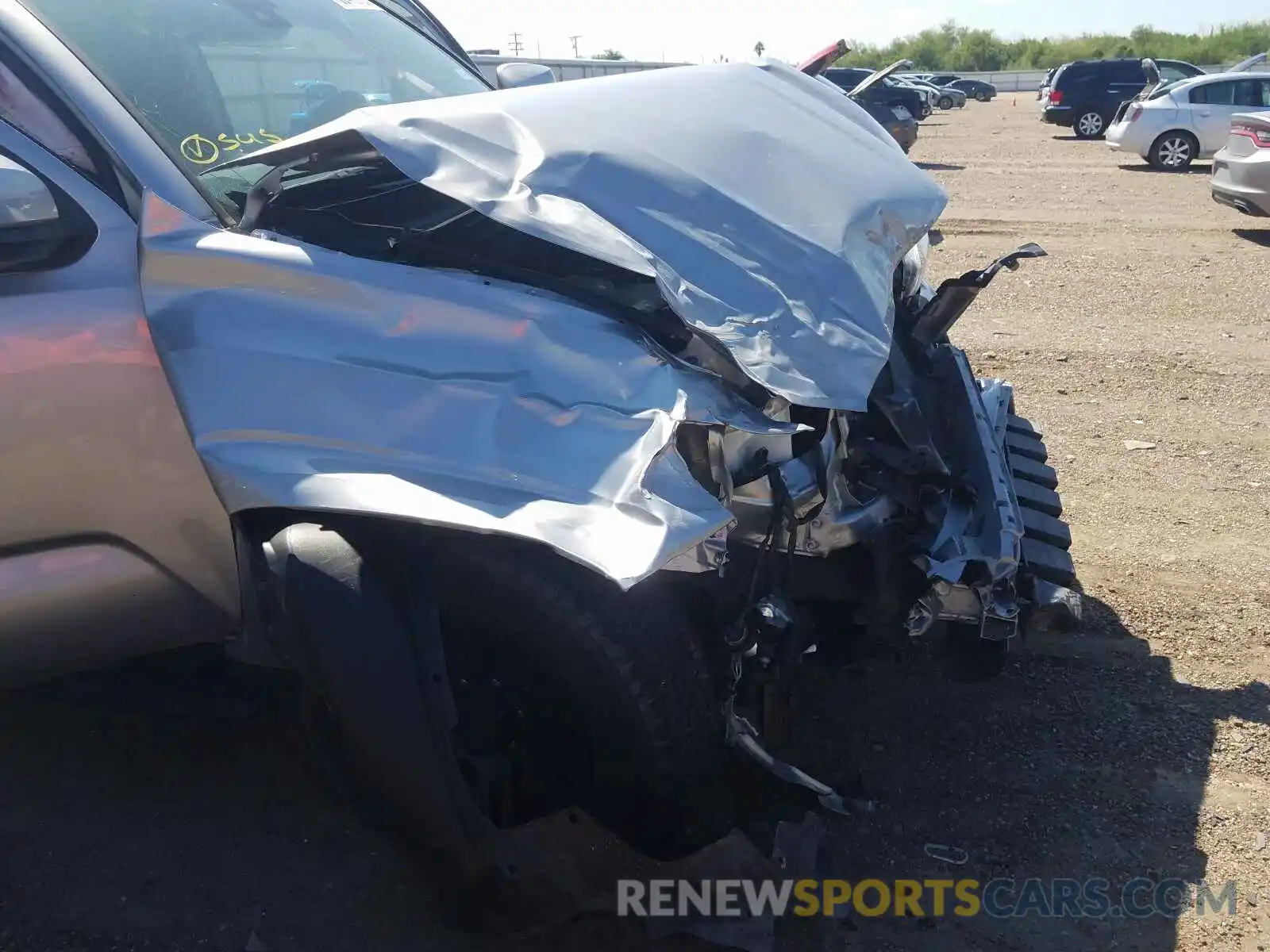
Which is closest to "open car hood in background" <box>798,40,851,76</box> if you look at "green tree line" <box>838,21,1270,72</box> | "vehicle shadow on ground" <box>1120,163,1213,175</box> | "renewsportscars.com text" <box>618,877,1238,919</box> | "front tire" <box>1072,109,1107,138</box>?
"renewsportscars.com text" <box>618,877,1238,919</box>

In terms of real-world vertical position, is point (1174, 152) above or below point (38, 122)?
below

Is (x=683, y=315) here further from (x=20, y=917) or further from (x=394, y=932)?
(x=20, y=917)

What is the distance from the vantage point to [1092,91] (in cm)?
2144

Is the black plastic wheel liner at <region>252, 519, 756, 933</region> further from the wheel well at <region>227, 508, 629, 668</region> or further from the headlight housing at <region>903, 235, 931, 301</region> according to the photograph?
the headlight housing at <region>903, 235, 931, 301</region>

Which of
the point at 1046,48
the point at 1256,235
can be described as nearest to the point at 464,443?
the point at 1256,235

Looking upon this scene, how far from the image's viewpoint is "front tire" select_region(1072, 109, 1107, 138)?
70.5 feet

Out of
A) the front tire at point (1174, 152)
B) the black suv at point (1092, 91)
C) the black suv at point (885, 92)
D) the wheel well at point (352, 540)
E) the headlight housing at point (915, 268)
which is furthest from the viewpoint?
the black suv at point (885, 92)

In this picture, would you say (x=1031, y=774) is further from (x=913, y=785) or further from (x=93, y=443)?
(x=93, y=443)

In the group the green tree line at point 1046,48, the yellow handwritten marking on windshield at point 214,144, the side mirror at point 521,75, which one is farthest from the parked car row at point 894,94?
the green tree line at point 1046,48

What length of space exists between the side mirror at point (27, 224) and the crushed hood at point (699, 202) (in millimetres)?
407

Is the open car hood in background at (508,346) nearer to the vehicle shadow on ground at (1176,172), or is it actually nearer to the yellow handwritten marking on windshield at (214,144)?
the yellow handwritten marking on windshield at (214,144)

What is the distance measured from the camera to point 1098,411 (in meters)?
5.21

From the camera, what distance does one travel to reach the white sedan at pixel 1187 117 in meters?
15.2

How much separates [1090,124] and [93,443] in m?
23.4
